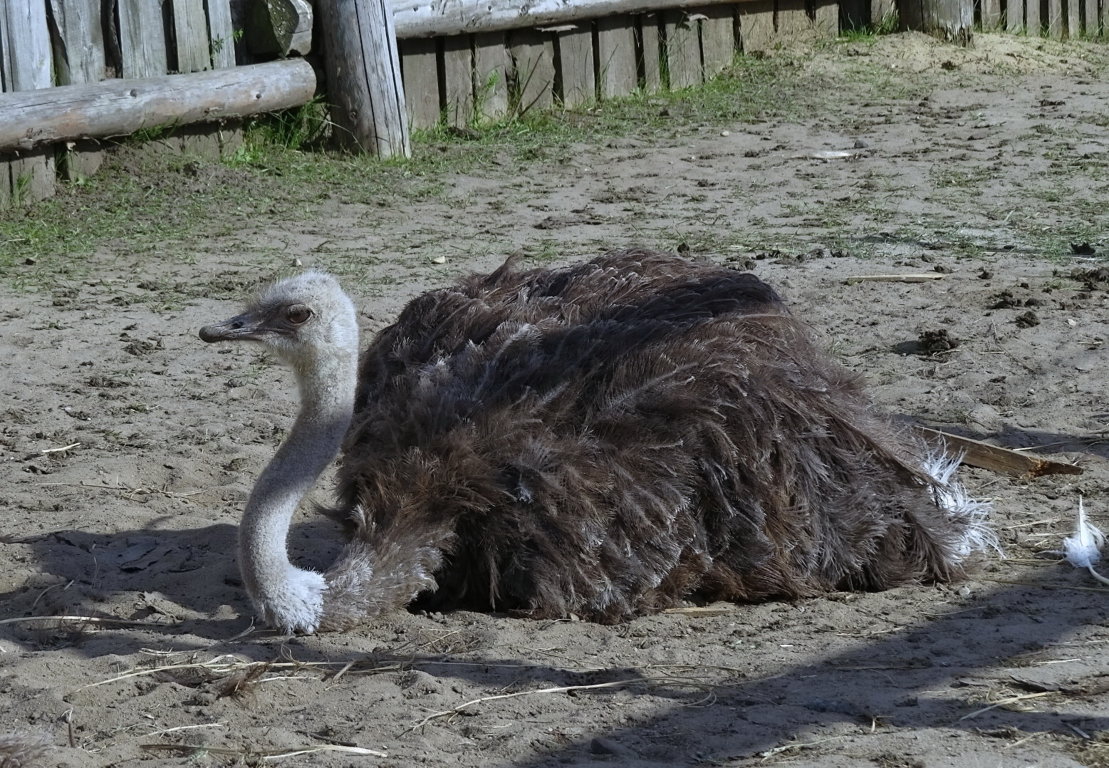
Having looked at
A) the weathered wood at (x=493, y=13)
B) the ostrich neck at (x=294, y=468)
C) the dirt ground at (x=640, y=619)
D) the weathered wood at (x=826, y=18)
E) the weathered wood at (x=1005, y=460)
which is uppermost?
the weathered wood at (x=493, y=13)

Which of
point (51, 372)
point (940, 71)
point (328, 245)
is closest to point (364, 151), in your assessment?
point (328, 245)

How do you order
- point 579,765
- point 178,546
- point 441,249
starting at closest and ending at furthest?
1. point 579,765
2. point 178,546
3. point 441,249

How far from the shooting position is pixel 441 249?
26.8 ft

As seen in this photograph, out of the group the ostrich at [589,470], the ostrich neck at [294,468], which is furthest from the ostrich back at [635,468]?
the ostrich neck at [294,468]

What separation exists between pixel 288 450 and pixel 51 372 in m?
2.64

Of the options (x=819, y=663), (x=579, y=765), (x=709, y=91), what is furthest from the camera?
(x=709, y=91)

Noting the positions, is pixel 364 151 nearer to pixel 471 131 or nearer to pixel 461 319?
pixel 471 131

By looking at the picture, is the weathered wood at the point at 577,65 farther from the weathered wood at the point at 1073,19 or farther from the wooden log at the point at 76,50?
the weathered wood at the point at 1073,19

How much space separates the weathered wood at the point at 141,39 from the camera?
8.84 m

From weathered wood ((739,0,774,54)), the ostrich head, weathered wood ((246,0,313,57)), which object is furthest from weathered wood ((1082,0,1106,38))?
the ostrich head

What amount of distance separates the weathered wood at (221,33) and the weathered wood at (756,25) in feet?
14.8

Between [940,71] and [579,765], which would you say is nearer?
[579,765]

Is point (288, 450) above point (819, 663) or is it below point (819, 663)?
above

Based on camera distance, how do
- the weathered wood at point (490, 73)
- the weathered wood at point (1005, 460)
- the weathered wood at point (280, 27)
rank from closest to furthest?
the weathered wood at point (1005, 460), the weathered wood at point (280, 27), the weathered wood at point (490, 73)
